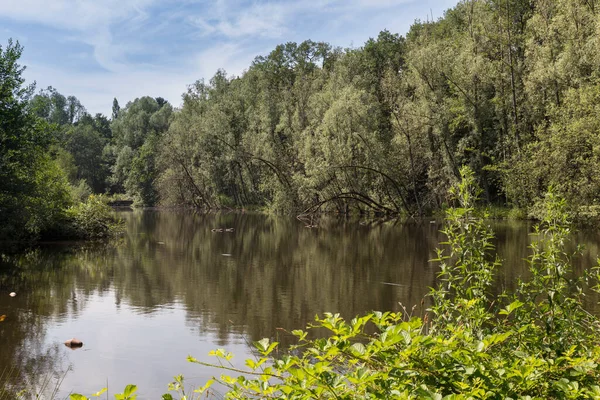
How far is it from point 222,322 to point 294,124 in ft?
137

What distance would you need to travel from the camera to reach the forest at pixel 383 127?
955 inches

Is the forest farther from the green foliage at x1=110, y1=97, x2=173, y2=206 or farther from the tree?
the green foliage at x1=110, y1=97, x2=173, y2=206

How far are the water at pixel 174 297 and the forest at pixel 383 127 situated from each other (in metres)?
4.61

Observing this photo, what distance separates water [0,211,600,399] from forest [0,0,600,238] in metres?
4.61

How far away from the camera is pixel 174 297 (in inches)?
504

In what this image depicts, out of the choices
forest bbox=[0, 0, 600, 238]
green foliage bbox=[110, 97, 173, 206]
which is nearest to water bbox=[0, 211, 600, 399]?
forest bbox=[0, 0, 600, 238]

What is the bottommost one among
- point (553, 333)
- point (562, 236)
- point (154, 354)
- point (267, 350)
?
point (154, 354)

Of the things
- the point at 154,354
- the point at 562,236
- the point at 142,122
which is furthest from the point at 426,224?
the point at 142,122

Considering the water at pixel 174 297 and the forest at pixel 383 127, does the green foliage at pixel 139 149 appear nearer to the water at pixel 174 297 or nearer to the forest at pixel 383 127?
the forest at pixel 383 127

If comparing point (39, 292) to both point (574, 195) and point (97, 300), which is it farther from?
point (574, 195)

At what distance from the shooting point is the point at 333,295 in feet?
42.0

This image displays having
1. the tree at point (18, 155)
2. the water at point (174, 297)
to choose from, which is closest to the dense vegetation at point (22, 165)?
the tree at point (18, 155)

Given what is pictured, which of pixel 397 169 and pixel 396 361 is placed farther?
pixel 397 169

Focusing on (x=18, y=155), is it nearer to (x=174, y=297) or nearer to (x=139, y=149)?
(x=174, y=297)
